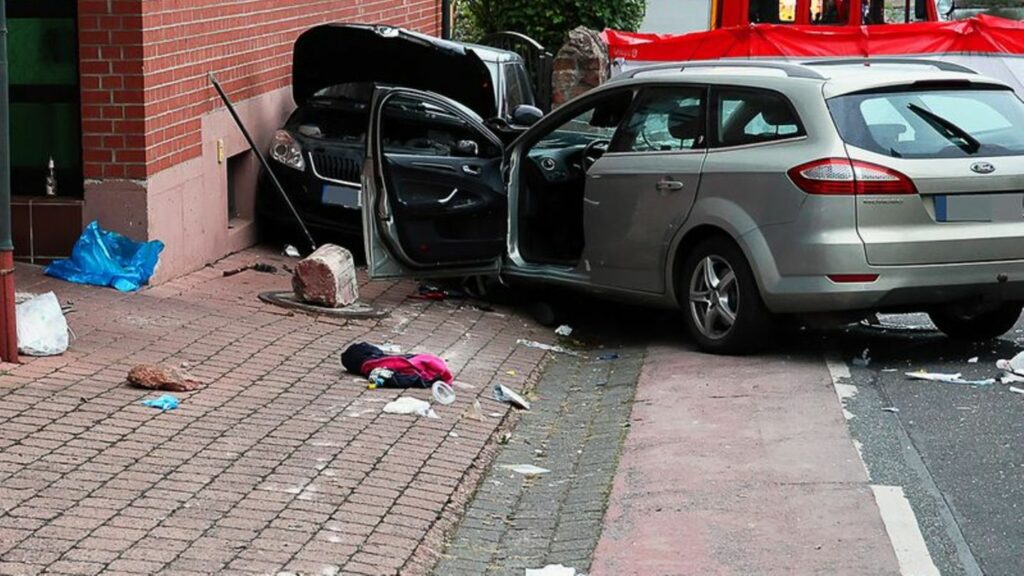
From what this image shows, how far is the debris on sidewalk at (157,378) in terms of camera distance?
789 cm

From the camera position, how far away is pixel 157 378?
7918 millimetres

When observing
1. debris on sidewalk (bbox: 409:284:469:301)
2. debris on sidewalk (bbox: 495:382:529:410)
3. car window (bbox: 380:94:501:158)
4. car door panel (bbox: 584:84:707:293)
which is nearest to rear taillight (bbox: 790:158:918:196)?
car door panel (bbox: 584:84:707:293)

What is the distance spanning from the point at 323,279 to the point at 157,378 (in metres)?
2.61

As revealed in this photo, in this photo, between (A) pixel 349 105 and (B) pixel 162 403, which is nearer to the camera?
(B) pixel 162 403

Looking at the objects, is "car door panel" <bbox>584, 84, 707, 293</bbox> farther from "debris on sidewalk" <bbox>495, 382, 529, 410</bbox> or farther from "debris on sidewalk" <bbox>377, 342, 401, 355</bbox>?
"debris on sidewalk" <bbox>495, 382, 529, 410</bbox>

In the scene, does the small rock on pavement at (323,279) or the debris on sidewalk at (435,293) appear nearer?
the small rock on pavement at (323,279)

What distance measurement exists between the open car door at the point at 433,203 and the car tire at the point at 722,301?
161 centimetres

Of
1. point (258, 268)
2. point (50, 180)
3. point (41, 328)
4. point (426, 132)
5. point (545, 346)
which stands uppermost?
point (426, 132)

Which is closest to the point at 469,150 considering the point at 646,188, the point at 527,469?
the point at 646,188

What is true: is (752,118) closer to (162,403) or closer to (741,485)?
(741,485)

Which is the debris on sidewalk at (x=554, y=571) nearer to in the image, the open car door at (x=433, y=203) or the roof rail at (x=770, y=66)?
the roof rail at (x=770, y=66)

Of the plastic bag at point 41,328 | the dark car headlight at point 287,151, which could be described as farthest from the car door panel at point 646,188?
the plastic bag at point 41,328

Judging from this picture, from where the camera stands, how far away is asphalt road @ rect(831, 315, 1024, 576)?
20.0 feet

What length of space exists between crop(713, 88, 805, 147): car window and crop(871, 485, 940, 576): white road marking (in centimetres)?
313
